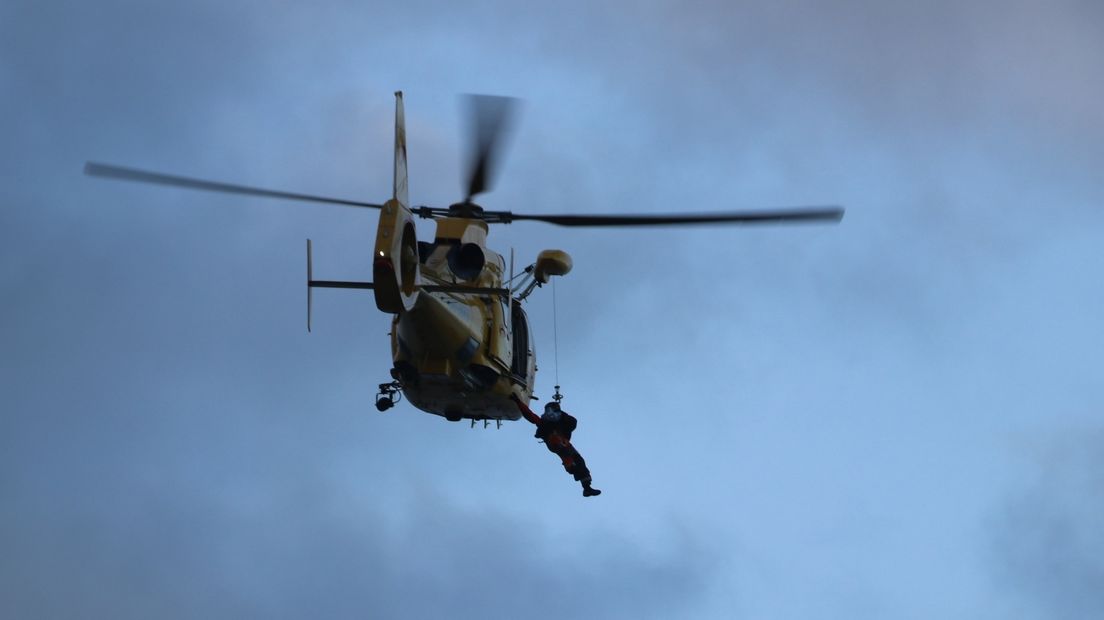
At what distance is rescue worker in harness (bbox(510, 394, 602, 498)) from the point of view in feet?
133

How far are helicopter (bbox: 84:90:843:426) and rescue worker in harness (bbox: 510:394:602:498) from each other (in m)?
0.34

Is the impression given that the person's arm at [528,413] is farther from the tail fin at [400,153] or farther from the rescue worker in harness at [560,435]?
the tail fin at [400,153]

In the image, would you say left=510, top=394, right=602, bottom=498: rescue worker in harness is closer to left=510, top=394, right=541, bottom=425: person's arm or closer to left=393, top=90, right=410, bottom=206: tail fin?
left=510, top=394, right=541, bottom=425: person's arm

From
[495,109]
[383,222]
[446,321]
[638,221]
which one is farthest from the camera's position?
[495,109]

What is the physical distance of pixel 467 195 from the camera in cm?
4275

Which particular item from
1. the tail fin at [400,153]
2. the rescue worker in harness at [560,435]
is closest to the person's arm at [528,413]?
the rescue worker in harness at [560,435]

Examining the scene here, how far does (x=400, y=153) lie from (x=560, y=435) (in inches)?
348

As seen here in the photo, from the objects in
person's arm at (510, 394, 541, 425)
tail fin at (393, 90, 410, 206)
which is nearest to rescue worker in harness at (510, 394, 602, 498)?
person's arm at (510, 394, 541, 425)

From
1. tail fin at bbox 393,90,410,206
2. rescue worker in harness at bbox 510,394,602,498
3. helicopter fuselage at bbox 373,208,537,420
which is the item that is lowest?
rescue worker in harness at bbox 510,394,602,498

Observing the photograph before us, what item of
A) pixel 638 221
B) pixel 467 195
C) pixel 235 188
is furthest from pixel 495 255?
pixel 235 188

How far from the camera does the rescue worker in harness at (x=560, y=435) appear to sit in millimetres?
40656

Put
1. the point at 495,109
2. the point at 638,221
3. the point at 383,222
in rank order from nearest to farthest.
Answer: the point at 383,222 → the point at 638,221 → the point at 495,109

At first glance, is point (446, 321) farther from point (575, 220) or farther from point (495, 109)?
point (495, 109)

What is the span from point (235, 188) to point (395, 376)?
769 centimetres
